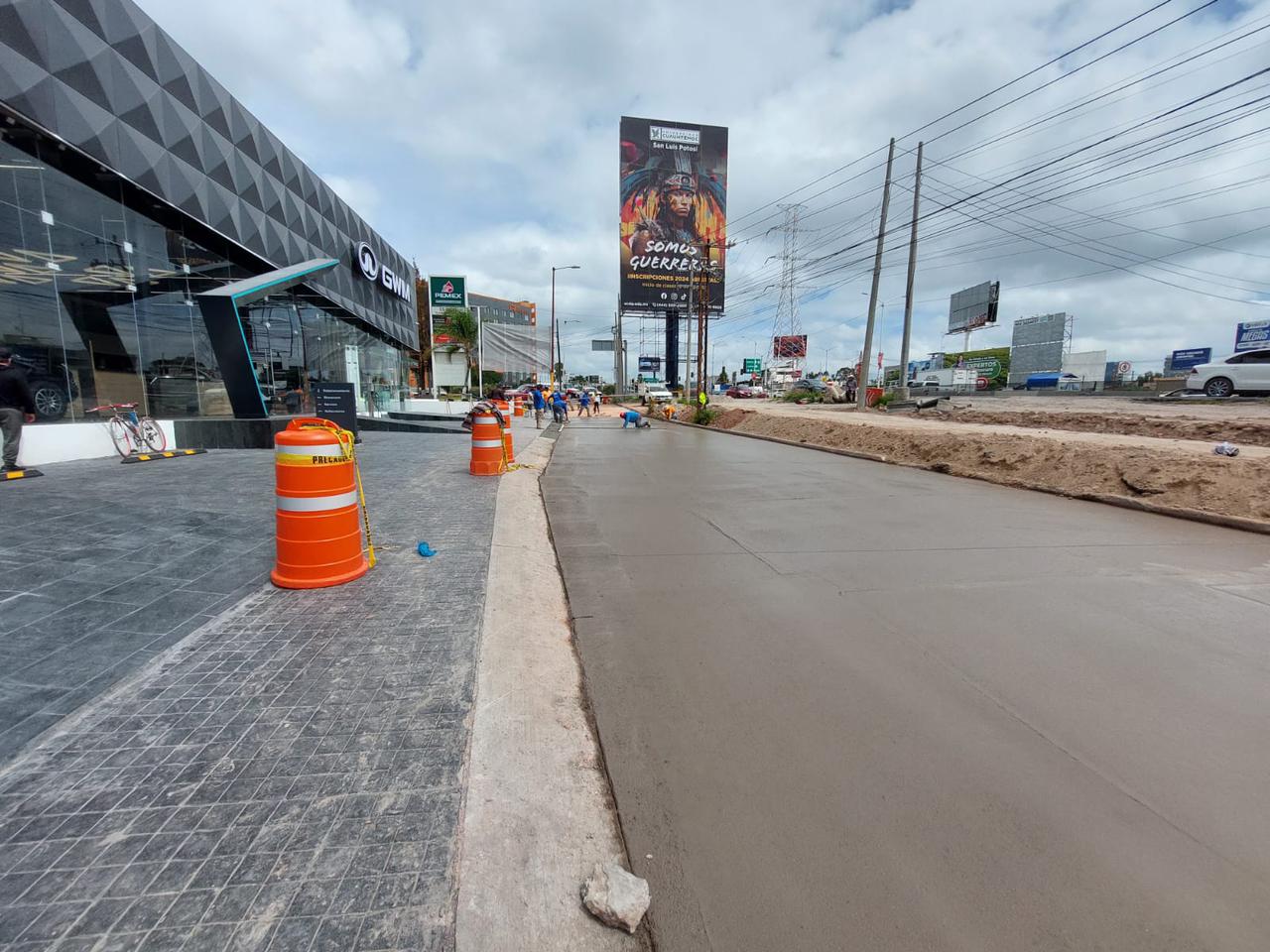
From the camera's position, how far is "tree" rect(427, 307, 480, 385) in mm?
54094

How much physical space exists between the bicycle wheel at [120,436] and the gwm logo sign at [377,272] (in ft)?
55.1

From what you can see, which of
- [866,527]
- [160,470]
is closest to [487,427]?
[160,470]

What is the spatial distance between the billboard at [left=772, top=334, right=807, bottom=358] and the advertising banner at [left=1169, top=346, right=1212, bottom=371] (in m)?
42.7

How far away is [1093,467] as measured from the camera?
9.07 meters

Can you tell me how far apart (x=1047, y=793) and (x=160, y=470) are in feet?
38.2

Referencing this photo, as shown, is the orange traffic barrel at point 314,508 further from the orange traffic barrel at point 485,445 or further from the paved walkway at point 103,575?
the orange traffic barrel at point 485,445

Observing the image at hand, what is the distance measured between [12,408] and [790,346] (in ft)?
293

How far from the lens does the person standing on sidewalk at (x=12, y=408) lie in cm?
786

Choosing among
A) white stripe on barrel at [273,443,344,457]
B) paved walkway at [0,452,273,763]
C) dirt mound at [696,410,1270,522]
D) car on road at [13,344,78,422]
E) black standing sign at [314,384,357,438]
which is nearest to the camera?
paved walkway at [0,452,273,763]

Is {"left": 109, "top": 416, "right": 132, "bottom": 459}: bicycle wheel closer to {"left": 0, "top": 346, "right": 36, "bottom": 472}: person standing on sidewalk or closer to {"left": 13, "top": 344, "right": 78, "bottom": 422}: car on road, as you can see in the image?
A: {"left": 13, "top": 344, "right": 78, "bottom": 422}: car on road

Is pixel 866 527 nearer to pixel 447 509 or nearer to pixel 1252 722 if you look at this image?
pixel 1252 722

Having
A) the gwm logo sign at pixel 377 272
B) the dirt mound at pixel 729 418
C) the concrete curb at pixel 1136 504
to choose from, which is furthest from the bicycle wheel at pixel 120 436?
the dirt mound at pixel 729 418

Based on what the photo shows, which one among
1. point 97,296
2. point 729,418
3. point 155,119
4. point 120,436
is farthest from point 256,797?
point 729,418

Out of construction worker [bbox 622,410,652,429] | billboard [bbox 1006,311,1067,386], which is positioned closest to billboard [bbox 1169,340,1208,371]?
billboard [bbox 1006,311,1067,386]
